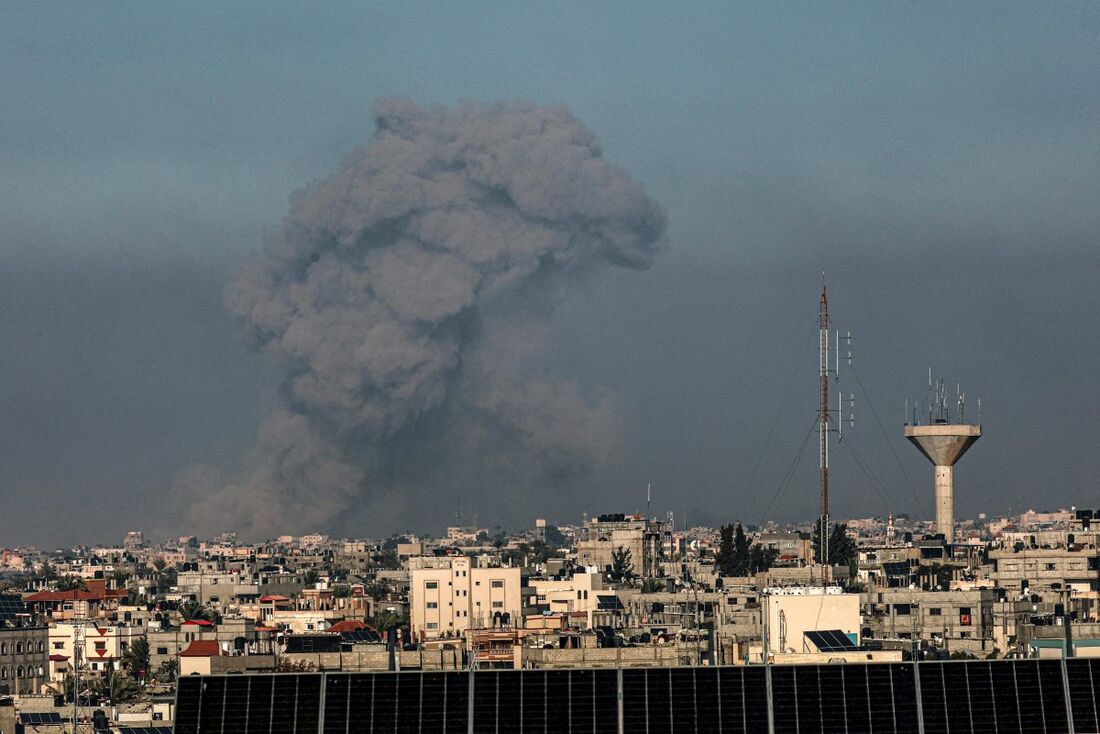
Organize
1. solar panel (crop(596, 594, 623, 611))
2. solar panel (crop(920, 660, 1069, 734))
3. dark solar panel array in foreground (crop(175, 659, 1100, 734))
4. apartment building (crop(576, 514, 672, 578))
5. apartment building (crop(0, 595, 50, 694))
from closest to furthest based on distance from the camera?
dark solar panel array in foreground (crop(175, 659, 1100, 734)) < solar panel (crop(920, 660, 1069, 734)) < apartment building (crop(0, 595, 50, 694)) < solar panel (crop(596, 594, 623, 611)) < apartment building (crop(576, 514, 672, 578))

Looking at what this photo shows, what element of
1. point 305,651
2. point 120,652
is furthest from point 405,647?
point 120,652

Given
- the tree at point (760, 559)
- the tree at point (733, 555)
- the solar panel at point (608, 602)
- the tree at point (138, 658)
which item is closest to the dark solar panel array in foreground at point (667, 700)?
the tree at point (138, 658)

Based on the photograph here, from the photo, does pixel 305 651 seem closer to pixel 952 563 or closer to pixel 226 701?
pixel 226 701

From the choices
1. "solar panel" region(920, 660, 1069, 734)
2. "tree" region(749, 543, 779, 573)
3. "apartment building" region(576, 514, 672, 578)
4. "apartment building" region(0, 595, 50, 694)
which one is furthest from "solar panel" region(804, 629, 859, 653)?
"apartment building" region(576, 514, 672, 578)

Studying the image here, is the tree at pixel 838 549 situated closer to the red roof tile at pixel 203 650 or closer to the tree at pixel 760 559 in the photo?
the tree at pixel 760 559

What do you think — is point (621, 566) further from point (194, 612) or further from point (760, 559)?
point (194, 612)

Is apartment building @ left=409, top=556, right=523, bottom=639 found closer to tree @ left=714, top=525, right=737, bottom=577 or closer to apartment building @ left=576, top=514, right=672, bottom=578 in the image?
tree @ left=714, top=525, right=737, bottom=577

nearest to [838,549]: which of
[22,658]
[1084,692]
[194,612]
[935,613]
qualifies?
[194,612]

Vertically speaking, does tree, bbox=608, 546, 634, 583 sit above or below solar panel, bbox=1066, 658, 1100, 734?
above
